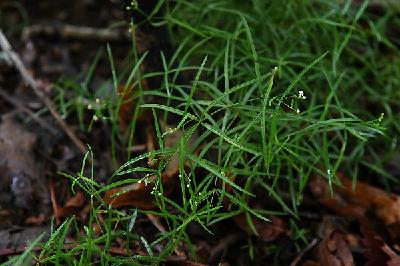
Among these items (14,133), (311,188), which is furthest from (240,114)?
(14,133)

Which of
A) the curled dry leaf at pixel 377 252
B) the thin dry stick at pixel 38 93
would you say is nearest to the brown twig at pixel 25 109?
the thin dry stick at pixel 38 93

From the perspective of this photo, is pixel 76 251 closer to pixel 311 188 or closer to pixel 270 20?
pixel 311 188

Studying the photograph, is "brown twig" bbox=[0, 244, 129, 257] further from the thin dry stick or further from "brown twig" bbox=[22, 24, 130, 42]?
"brown twig" bbox=[22, 24, 130, 42]

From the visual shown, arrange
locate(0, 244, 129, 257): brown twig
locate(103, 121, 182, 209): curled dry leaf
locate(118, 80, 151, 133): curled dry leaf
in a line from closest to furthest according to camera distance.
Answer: locate(0, 244, 129, 257): brown twig, locate(103, 121, 182, 209): curled dry leaf, locate(118, 80, 151, 133): curled dry leaf

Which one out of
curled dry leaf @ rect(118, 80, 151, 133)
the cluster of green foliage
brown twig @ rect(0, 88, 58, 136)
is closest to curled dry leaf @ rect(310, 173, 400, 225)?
the cluster of green foliage

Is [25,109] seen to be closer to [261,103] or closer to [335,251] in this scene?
[261,103]
